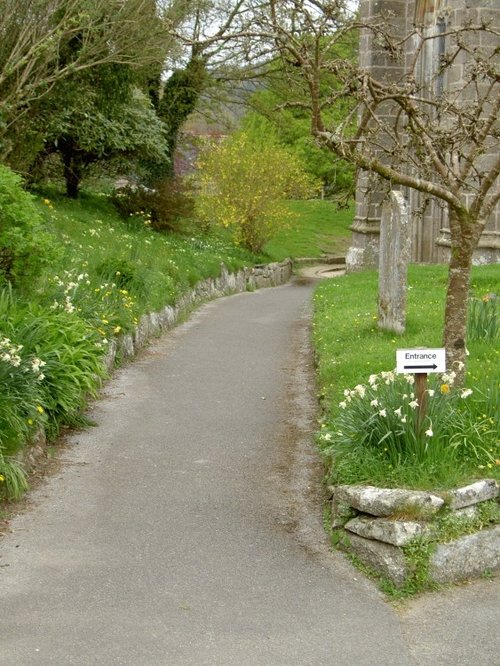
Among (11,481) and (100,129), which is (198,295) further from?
(11,481)

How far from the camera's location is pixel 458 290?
324 inches

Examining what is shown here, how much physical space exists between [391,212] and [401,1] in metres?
14.0

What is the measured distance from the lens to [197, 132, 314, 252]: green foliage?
29688 millimetres

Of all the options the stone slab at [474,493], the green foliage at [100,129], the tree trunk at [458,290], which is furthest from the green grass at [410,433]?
the green foliage at [100,129]

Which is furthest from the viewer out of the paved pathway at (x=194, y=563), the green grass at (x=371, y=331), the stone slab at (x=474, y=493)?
the green grass at (x=371, y=331)

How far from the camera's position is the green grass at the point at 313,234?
3741cm

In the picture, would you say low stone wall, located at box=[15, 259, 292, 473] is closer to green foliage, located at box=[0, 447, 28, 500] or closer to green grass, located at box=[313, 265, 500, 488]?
green foliage, located at box=[0, 447, 28, 500]

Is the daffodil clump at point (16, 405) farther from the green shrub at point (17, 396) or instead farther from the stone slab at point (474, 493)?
the stone slab at point (474, 493)

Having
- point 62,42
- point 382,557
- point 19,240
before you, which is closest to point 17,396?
point 19,240

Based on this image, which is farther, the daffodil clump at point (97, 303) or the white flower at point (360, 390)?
the daffodil clump at point (97, 303)

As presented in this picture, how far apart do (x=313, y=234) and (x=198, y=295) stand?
21812 mm

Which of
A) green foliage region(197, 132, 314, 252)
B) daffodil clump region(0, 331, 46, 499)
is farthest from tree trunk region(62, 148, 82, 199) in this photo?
daffodil clump region(0, 331, 46, 499)

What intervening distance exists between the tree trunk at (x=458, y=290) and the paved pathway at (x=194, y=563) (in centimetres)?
160

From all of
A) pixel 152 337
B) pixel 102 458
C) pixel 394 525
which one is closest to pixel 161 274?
pixel 152 337
